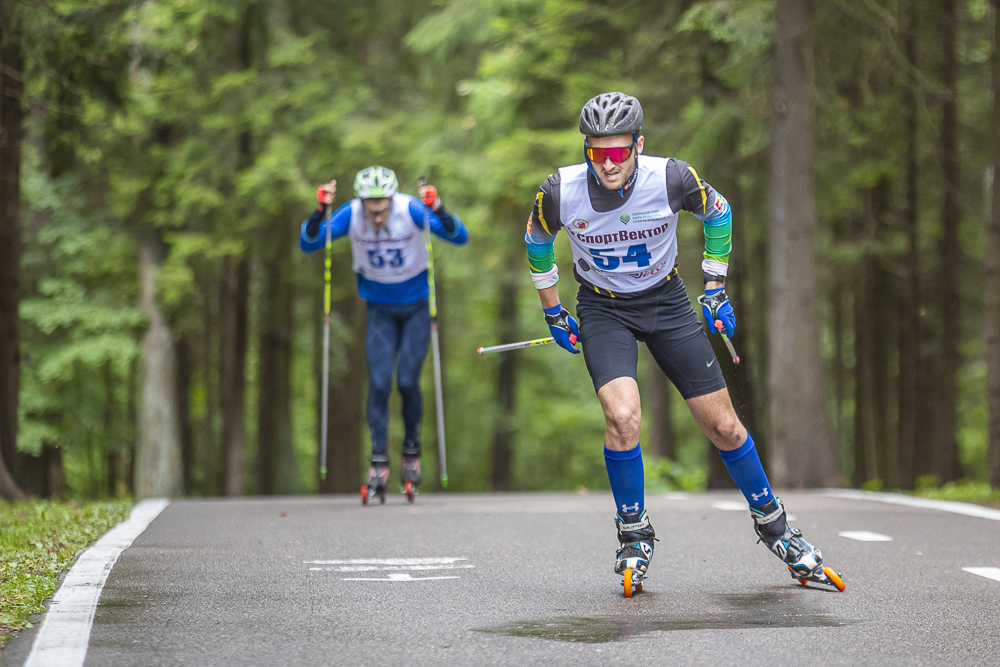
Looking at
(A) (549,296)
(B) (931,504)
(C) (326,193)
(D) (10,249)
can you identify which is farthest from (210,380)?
(A) (549,296)

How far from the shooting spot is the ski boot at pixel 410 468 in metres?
10.7

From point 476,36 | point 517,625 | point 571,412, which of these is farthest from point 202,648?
point 571,412

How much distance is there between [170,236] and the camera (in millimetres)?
20531

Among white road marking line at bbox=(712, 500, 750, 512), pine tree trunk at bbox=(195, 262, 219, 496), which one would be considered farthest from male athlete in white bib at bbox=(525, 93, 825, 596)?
pine tree trunk at bbox=(195, 262, 219, 496)

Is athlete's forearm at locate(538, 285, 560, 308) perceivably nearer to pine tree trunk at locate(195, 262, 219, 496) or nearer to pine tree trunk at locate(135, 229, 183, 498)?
pine tree trunk at locate(135, 229, 183, 498)

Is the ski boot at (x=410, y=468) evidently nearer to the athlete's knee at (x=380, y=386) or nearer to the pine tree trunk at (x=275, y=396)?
the athlete's knee at (x=380, y=386)

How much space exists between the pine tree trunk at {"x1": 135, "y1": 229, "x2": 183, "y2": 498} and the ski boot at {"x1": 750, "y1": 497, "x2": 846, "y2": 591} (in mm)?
17532

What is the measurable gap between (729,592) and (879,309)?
67.7 ft

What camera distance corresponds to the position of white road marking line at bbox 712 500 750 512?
1015 centimetres

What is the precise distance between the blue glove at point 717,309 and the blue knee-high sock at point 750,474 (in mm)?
566

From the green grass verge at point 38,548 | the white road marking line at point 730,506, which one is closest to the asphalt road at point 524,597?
the green grass verge at point 38,548

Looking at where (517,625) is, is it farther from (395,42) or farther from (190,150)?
(395,42)

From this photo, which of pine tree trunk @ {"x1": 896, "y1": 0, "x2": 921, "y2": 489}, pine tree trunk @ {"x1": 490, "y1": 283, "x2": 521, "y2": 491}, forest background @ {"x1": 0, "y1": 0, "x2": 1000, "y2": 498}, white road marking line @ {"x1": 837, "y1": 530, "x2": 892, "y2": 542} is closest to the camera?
white road marking line @ {"x1": 837, "y1": 530, "x2": 892, "y2": 542}

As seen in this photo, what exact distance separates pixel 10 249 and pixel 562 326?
1035 centimetres
